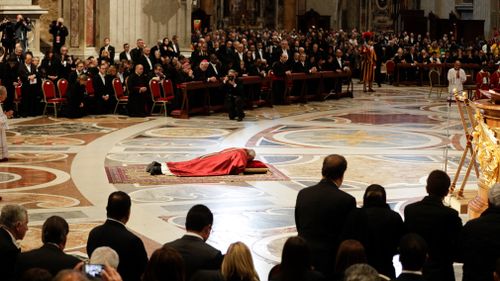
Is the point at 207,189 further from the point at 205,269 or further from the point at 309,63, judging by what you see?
the point at 309,63

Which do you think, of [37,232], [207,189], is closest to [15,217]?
[37,232]

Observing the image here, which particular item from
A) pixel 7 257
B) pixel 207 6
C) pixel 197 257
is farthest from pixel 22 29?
pixel 207 6

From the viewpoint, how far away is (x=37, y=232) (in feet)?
34.4

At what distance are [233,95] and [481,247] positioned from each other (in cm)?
1536

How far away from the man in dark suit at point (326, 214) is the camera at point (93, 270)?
2181mm

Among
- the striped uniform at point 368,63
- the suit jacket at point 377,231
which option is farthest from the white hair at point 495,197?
the striped uniform at point 368,63

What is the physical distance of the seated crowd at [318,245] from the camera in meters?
5.66

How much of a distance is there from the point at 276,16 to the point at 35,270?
38.6 meters

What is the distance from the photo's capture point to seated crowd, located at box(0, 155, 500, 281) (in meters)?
5.66

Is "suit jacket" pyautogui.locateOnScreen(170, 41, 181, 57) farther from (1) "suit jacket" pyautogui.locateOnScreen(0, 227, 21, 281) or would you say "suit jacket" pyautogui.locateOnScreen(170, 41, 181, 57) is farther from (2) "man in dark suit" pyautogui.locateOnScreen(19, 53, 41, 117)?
(1) "suit jacket" pyautogui.locateOnScreen(0, 227, 21, 281)

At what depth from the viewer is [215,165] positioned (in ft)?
47.3

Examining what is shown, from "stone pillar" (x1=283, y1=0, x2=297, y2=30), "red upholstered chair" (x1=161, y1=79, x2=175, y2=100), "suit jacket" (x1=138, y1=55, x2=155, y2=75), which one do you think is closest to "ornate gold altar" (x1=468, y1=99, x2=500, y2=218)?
"red upholstered chair" (x1=161, y1=79, x2=175, y2=100)

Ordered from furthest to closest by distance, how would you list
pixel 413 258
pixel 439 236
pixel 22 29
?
pixel 22 29 < pixel 439 236 < pixel 413 258

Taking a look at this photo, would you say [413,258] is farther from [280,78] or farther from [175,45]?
[175,45]
